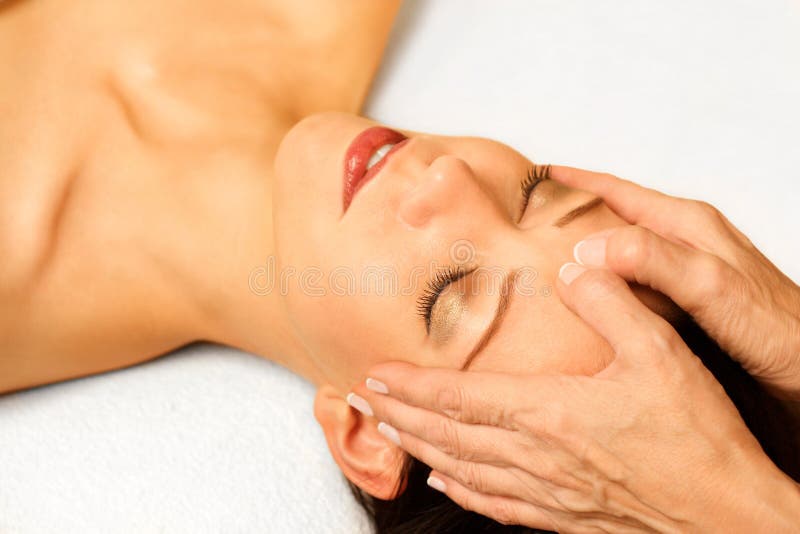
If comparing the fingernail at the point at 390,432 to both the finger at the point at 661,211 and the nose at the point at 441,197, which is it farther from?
the finger at the point at 661,211

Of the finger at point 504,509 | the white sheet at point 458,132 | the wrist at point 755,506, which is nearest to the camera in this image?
the wrist at point 755,506

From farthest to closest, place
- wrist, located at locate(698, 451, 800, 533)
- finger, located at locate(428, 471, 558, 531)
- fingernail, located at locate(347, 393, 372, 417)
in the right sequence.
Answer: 1. fingernail, located at locate(347, 393, 372, 417)
2. finger, located at locate(428, 471, 558, 531)
3. wrist, located at locate(698, 451, 800, 533)

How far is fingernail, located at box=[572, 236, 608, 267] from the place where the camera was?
1.01 meters

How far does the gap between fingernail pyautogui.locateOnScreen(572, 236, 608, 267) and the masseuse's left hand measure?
0.02m

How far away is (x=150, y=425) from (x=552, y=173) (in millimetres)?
864

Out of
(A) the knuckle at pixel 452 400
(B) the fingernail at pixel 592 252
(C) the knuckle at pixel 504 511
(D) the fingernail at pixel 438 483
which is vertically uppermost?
(B) the fingernail at pixel 592 252

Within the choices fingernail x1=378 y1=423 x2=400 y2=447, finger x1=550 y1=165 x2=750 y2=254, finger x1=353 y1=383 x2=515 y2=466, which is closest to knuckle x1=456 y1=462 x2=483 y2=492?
finger x1=353 y1=383 x2=515 y2=466

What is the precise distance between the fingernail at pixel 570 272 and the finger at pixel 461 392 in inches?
5.7

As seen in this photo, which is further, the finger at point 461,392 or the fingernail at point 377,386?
the fingernail at point 377,386

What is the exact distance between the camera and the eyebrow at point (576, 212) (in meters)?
1.07

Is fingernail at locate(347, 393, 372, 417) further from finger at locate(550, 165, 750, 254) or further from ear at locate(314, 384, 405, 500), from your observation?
finger at locate(550, 165, 750, 254)

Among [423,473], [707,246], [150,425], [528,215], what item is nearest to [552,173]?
[528,215]

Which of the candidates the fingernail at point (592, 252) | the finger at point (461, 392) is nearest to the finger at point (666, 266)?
the fingernail at point (592, 252)

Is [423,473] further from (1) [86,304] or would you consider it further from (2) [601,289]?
(1) [86,304]
